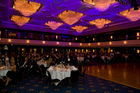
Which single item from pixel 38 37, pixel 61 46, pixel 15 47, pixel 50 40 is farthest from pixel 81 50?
pixel 15 47

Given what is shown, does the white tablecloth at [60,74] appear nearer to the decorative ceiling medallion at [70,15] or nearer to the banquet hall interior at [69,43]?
the banquet hall interior at [69,43]

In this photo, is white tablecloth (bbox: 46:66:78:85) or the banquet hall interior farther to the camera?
the banquet hall interior

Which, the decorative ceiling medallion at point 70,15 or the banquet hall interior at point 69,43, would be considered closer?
the banquet hall interior at point 69,43

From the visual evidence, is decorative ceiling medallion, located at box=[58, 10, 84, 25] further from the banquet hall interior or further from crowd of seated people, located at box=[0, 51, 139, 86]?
crowd of seated people, located at box=[0, 51, 139, 86]

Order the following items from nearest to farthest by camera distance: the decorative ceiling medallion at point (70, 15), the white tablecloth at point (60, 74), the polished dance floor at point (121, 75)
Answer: the white tablecloth at point (60, 74) → the polished dance floor at point (121, 75) → the decorative ceiling medallion at point (70, 15)

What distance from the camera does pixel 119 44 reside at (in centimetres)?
1673

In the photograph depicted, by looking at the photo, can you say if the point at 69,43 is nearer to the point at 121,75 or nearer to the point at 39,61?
the point at 39,61

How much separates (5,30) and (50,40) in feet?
23.4

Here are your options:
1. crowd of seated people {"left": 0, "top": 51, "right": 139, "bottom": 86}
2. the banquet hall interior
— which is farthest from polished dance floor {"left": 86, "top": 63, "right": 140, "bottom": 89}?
crowd of seated people {"left": 0, "top": 51, "right": 139, "bottom": 86}

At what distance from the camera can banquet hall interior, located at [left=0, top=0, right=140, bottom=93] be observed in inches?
210

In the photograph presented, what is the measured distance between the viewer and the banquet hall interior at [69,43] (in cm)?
533

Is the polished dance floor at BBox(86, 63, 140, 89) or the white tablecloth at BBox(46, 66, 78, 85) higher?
the white tablecloth at BBox(46, 66, 78, 85)

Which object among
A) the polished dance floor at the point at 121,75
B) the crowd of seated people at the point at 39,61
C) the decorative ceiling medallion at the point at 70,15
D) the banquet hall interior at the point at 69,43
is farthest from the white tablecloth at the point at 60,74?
the decorative ceiling medallion at the point at 70,15

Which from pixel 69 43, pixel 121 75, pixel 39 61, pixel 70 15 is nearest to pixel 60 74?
pixel 39 61
